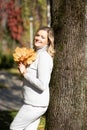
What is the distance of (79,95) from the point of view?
6496 mm

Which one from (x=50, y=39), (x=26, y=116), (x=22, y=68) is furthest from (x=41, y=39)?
(x=26, y=116)

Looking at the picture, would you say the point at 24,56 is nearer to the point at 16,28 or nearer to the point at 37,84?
the point at 37,84

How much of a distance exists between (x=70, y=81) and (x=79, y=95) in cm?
21

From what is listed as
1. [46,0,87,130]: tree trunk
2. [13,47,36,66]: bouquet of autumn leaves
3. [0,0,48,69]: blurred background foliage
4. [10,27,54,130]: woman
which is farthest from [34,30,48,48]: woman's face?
[0,0,48,69]: blurred background foliage

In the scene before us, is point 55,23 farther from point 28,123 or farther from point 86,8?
point 28,123

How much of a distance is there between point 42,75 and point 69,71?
0.64m

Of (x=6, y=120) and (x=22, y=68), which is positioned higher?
(x=22, y=68)

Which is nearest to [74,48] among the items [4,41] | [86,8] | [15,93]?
[86,8]

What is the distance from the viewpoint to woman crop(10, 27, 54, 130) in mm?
5945

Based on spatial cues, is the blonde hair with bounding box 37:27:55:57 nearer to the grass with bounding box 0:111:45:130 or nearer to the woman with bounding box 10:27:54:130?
the woman with bounding box 10:27:54:130

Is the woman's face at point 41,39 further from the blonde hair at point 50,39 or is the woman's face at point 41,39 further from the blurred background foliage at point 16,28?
the blurred background foliage at point 16,28

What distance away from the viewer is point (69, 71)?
6465mm

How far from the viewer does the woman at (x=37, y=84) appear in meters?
5.95

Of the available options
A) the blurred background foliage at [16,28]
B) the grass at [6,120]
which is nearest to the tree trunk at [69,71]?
the grass at [6,120]
